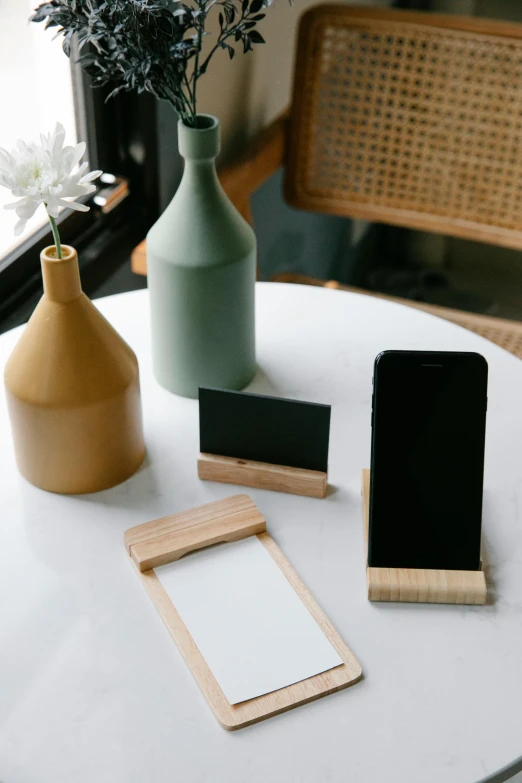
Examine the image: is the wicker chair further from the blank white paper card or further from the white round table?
the blank white paper card

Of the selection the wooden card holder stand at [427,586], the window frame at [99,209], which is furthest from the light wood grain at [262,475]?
the window frame at [99,209]

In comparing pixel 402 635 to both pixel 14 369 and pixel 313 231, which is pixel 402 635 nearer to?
pixel 14 369

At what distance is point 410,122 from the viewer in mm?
1688

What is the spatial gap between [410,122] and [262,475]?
3.35 feet

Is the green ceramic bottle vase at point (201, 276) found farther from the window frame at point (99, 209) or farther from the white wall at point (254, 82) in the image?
the white wall at point (254, 82)

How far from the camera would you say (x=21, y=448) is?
34.2 inches

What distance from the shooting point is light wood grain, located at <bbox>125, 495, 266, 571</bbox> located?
81cm

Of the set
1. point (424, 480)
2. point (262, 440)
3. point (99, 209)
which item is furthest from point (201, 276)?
point (99, 209)

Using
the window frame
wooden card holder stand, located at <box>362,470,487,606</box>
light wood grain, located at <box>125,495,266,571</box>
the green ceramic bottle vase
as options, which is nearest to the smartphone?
wooden card holder stand, located at <box>362,470,487,606</box>

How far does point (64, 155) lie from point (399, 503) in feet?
1.35

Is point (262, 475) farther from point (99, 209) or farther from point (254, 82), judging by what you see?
point (254, 82)

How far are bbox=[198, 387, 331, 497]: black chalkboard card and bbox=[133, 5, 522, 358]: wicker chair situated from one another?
31.6 inches

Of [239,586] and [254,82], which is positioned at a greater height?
[254,82]

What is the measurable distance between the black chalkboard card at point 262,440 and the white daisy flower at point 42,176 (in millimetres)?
225
